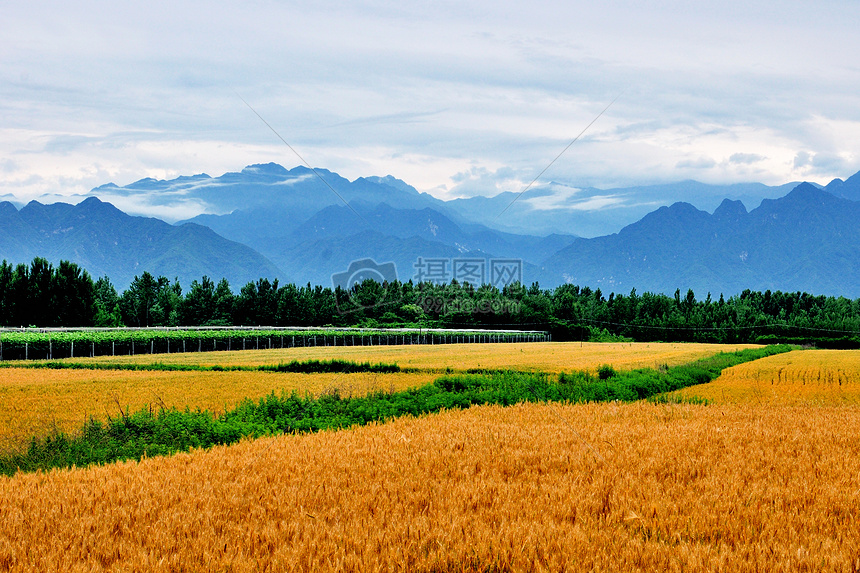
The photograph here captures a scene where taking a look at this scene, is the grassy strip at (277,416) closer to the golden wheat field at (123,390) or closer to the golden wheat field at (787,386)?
the golden wheat field at (123,390)

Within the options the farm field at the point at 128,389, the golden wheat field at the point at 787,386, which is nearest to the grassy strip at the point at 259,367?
the farm field at the point at 128,389

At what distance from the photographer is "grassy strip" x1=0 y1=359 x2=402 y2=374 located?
4425cm

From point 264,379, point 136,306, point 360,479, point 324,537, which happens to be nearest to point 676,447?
point 360,479

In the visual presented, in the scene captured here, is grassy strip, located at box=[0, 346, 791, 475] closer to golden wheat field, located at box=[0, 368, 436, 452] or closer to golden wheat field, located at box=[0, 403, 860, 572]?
golden wheat field, located at box=[0, 368, 436, 452]

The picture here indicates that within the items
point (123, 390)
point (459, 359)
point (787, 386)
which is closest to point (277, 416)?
point (123, 390)

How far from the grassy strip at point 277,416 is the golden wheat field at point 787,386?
3013mm

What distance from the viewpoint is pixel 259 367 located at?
46.3 m

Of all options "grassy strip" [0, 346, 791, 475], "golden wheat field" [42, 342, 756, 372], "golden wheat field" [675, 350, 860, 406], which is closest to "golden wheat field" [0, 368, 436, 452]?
"grassy strip" [0, 346, 791, 475]

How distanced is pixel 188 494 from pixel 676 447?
946 centimetres

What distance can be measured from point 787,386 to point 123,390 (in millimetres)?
33685

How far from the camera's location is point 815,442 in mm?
14609

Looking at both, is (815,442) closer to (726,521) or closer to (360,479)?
(726,521)

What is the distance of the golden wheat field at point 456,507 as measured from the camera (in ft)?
22.4

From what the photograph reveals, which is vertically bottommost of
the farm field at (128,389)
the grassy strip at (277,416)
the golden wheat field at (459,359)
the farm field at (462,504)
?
the golden wheat field at (459,359)
